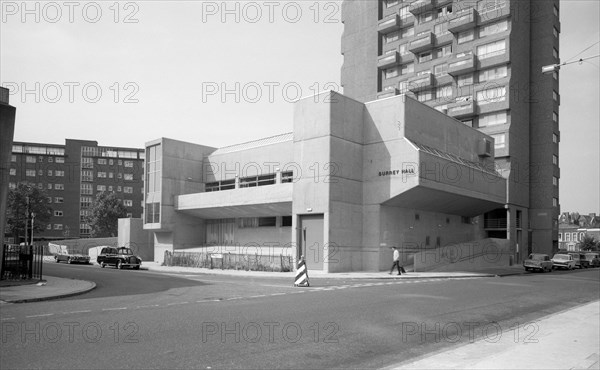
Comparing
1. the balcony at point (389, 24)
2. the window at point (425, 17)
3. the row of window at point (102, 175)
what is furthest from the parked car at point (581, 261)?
the row of window at point (102, 175)

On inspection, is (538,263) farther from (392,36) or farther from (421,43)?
(392,36)

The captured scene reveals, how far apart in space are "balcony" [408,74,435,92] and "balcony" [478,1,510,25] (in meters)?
8.52

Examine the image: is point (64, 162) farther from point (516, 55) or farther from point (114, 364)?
point (114, 364)

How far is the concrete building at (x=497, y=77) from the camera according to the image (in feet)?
190

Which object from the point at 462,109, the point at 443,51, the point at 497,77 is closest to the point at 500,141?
the point at 462,109

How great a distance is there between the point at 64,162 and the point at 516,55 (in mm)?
101390

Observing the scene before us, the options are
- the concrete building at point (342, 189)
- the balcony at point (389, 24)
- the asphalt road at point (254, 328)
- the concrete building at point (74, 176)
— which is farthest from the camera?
the concrete building at point (74, 176)

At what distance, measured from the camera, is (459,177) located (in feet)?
129

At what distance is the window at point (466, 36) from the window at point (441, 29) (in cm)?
167

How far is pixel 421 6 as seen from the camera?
64562 millimetres

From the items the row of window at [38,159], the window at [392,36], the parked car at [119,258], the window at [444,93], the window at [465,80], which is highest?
the window at [392,36]

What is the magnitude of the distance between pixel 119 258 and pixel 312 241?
50.5ft

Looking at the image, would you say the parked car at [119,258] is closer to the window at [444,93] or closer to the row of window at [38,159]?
the window at [444,93]

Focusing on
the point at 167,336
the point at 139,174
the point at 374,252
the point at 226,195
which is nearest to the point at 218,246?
the point at 226,195
